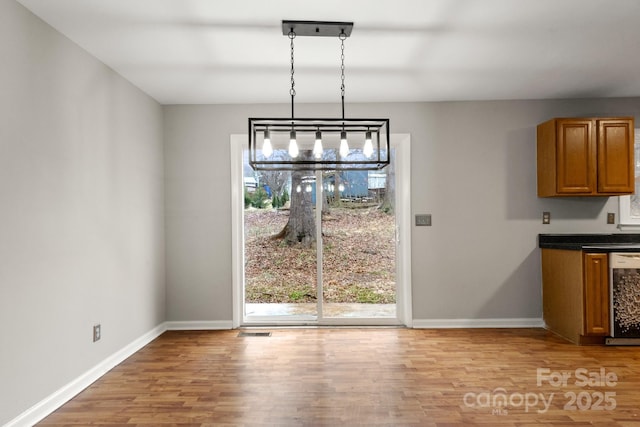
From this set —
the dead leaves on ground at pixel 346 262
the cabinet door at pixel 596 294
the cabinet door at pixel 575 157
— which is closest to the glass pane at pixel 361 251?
the dead leaves on ground at pixel 346 262

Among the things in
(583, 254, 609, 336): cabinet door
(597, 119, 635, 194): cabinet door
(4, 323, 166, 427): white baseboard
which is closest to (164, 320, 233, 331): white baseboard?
(4, 323, 166, 427): white baseboard

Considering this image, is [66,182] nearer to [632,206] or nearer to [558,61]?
[558,61]

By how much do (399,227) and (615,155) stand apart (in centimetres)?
227

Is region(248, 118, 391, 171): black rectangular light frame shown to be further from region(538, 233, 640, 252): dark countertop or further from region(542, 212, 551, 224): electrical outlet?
region(538, 233, 640, 252): dark countertop

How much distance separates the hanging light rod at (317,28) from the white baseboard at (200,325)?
127 inches

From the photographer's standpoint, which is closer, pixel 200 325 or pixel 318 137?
pixel 318 137

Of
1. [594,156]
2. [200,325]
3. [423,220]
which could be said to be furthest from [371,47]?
[200,325]

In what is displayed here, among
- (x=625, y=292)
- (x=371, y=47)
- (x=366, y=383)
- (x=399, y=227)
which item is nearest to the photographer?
(x=366, y=383)

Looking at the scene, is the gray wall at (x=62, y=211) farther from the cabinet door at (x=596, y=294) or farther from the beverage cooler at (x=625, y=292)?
the beverage cooler at (x=625, y=292)

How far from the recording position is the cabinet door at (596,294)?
4098 mm

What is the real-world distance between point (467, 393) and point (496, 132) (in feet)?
9.87

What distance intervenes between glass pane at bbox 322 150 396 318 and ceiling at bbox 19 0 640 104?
1190 mm

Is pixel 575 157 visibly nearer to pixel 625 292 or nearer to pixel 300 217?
pixel 625 292

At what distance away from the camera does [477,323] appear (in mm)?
4895
